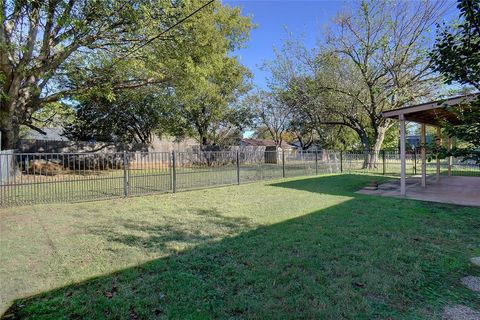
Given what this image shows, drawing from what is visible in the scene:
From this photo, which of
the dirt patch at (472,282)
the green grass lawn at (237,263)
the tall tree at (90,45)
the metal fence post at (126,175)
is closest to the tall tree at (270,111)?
the tall tree at (90,45)

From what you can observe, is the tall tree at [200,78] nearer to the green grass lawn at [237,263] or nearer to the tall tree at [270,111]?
the tall tree at [270,111]

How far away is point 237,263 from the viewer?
3617mm

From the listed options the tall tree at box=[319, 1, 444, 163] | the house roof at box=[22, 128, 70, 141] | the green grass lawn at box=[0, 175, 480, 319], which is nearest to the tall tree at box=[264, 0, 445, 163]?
the tall tree at box=[319, 1, 444, 163]

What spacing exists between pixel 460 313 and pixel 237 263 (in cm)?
227

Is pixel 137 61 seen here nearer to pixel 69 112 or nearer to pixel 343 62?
pixel 69 112

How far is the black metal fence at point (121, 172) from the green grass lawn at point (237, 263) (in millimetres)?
1258

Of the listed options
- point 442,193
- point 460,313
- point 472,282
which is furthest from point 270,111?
point 460,313

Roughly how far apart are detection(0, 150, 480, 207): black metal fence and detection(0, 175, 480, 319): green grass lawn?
1.26 metres

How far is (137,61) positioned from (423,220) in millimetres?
11094

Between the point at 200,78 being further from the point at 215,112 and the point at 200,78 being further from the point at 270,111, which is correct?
the point at 270,111

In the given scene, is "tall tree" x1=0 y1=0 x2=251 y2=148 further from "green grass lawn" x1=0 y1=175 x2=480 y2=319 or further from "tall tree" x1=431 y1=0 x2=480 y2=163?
"tall tree" x1=431 y1=0 x2=480 y2=163

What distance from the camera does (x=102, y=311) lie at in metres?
2.55

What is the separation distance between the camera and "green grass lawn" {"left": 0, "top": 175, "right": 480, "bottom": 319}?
2637mm

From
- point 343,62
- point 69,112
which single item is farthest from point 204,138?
point 343,62
